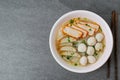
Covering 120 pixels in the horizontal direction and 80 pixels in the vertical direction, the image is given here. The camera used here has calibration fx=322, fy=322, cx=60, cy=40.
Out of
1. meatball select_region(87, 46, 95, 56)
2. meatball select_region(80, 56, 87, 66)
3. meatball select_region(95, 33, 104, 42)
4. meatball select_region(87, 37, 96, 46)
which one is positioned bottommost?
meatball select_region(80, 56, 87, 66)

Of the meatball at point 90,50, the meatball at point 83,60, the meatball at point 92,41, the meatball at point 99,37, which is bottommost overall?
the meatball at point 83,60

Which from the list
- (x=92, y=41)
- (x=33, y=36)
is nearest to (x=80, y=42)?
(x=92, y=41)

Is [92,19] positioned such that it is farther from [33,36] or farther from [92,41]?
[33,36]

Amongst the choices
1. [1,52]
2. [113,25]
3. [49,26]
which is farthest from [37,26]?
[113,25]

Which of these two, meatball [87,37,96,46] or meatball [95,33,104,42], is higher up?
meatball [95,33,104,42]

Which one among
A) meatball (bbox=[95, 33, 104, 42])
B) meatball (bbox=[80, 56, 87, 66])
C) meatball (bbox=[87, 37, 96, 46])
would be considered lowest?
meatball (bbox=[80, 56, 87, 66])

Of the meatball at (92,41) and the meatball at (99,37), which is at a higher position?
the meatball at (99,37)

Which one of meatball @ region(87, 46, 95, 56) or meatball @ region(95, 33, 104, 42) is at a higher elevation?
meatball @ region(95, 33, 104, 42)
